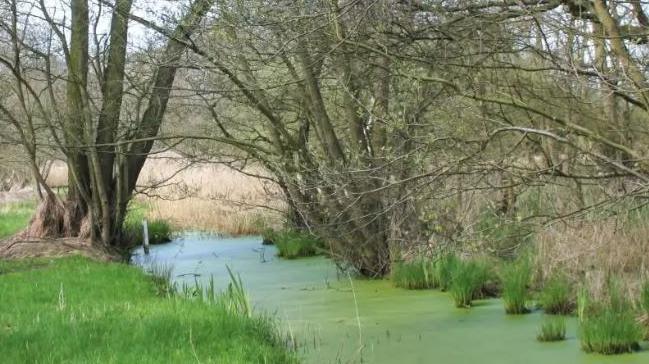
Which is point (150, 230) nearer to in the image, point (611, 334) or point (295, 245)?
point (295, 245)

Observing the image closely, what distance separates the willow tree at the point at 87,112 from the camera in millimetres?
12656

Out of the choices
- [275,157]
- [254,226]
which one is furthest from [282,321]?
[254,226]

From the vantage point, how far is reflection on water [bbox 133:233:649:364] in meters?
6.77

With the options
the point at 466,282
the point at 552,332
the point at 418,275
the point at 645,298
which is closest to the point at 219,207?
the point at 418,275

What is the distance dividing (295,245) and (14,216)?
12526 millimetres

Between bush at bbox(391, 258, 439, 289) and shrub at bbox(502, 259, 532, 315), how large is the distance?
125 centimetres

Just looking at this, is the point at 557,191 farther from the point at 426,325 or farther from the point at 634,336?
the point at 634,336

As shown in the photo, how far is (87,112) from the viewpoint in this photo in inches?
508

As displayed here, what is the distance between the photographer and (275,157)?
37.0 ft

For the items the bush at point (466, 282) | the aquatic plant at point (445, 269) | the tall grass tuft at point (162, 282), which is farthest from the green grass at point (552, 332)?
the tall grass tuft at point (162, 282)

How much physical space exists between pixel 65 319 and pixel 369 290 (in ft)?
15.3

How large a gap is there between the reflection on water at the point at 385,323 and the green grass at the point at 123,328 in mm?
745

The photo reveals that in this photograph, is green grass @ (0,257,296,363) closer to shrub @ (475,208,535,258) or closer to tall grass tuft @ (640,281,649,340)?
shrub @ (475,208,535,258)

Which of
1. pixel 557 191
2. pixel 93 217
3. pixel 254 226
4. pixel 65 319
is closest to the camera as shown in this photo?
pixel 65 319
